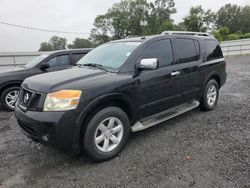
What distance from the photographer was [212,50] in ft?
17.6

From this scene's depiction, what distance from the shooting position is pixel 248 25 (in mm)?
69500

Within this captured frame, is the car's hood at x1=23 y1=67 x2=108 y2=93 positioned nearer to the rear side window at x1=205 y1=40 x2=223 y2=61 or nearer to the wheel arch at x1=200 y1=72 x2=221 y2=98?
the wheel arch at x1=200 y1=72 x2=221 y2=98

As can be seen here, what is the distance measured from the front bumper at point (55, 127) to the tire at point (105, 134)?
0.67 feet

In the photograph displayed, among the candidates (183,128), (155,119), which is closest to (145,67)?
(155,119)

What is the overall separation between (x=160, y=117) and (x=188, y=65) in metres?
1.26

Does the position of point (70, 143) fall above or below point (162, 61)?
below

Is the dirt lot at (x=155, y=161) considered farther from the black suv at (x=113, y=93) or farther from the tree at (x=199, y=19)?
the tree at (x=199, y=19)

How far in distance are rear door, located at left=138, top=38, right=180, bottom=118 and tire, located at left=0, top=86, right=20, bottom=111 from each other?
13.3 ft

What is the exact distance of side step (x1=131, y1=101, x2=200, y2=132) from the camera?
3.70 metres

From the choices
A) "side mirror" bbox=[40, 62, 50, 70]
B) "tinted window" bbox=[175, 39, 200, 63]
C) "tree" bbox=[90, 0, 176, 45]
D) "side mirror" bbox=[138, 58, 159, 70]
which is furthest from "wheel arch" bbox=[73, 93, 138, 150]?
"tree" bbox=[90, 0, 176, 45]

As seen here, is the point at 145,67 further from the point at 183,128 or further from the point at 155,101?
the point at 183,128

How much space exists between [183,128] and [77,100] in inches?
91.9

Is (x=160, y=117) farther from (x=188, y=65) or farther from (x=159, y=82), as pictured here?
(x=188, y=65)

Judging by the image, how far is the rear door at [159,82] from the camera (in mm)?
3723
